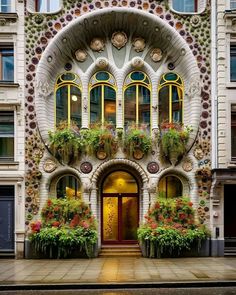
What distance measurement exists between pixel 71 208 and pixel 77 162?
204 centimetres

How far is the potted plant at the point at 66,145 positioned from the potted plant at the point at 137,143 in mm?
1995

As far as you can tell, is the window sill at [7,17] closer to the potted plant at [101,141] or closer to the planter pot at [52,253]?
the potted plant at [101,141]

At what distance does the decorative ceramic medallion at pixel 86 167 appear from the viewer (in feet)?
58.9

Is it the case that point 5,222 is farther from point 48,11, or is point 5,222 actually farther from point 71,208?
point 48,11

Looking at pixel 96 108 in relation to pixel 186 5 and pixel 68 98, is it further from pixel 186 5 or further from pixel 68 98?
pixel 186 5

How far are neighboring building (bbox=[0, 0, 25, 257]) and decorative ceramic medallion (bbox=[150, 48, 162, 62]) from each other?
5.86 metres

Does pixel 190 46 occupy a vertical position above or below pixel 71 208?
above

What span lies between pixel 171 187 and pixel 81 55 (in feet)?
24.1

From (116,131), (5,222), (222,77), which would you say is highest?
(222,77)

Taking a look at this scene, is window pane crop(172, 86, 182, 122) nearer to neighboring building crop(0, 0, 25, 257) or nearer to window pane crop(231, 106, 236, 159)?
window pane crop(231, 106, 236, 159)

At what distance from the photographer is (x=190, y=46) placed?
1814 cm

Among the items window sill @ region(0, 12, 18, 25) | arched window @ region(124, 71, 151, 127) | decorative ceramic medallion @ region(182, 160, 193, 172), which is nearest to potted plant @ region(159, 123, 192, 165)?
decorative ceramic medallion @ region(182, 160, 193, 172)

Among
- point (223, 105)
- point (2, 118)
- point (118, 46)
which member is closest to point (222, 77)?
point (223, 105)

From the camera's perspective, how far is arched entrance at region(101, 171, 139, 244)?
18.7m
